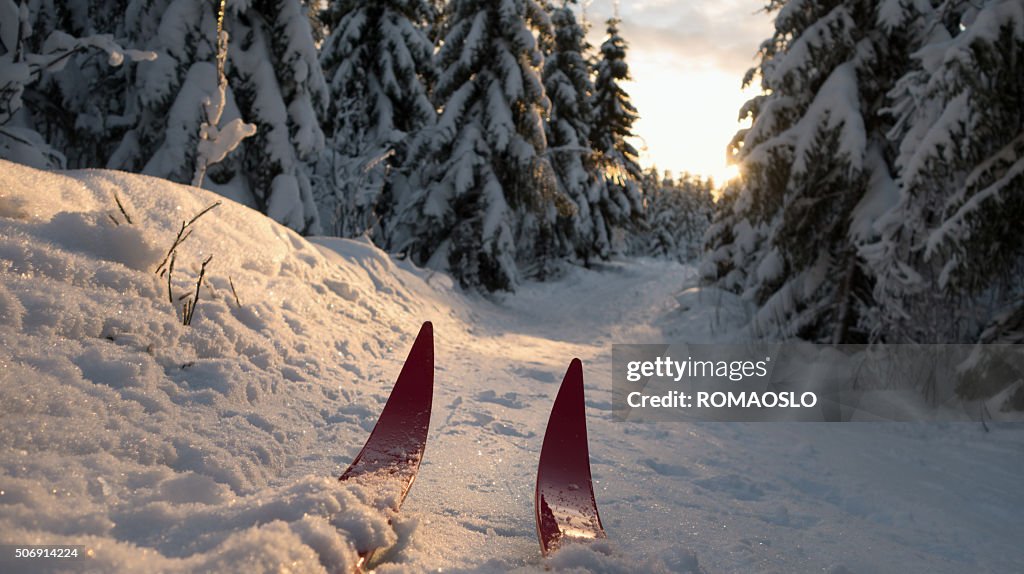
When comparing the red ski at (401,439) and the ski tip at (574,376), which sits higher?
the ski tip at (574,376)

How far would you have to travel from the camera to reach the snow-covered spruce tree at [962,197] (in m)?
4.46

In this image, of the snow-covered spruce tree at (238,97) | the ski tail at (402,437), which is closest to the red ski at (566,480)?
the ski tail at (402,437)

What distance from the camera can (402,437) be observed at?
2775 millimetres

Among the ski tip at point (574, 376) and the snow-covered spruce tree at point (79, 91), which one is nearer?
the ski tip at point (574, 376)

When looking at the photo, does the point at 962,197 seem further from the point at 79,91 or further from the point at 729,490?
the point at 79,91

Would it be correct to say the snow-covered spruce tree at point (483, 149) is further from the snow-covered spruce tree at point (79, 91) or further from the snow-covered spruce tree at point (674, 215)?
the snow-covered spruce tree at point (674, 215)

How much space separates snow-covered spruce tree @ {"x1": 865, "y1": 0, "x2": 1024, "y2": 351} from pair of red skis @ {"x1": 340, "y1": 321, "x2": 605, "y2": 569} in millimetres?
4139

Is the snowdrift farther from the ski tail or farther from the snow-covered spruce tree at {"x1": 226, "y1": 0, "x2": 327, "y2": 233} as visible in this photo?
the snow-covered spruce tree at {"x1": 226, "y1": 0, "x2": 327, "y2": 233}

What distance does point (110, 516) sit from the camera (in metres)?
1.74

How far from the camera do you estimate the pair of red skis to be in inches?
88.8

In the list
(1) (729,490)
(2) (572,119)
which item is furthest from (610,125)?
(1) (729,490)

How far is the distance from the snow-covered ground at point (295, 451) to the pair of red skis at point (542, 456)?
13 cm

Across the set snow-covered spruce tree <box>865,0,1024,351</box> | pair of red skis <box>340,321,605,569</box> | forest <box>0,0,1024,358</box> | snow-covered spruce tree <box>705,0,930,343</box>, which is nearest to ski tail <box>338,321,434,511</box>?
pair of red skis <box>340,321,605,569</box>

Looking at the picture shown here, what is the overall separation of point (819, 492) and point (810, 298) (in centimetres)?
470
